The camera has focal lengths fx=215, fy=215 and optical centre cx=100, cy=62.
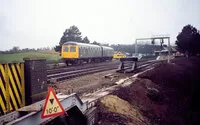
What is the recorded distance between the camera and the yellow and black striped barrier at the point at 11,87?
5.17m

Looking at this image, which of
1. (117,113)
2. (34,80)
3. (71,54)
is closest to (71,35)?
(71,54)

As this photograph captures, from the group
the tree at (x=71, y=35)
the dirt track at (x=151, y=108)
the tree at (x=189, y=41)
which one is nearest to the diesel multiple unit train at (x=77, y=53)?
the dirt track at (x=151, y=108)

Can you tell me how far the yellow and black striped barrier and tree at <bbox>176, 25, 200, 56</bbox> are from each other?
49.8 metres

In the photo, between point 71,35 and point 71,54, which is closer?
point 71,54

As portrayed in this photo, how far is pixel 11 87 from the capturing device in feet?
17.9

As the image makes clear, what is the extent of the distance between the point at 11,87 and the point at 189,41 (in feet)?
165

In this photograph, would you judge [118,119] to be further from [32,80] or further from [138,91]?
Result: [138,91]

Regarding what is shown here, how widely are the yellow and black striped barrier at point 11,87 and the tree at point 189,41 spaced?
49804mm

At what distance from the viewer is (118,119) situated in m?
7.05

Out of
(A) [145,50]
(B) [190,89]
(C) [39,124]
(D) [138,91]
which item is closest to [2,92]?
(C) [39,124]

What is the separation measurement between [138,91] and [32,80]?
7.02 m

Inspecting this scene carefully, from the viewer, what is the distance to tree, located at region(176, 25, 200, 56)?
1956 inches

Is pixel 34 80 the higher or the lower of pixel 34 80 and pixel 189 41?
the lower

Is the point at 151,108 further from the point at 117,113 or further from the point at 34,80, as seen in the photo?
the point at 34,80
